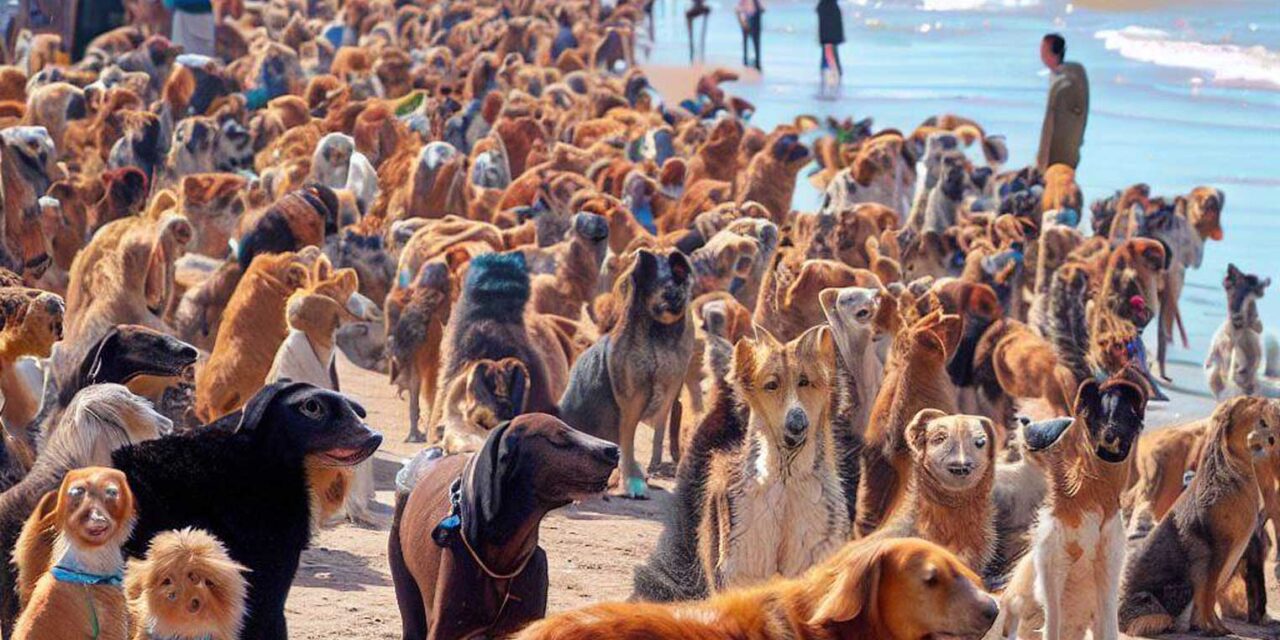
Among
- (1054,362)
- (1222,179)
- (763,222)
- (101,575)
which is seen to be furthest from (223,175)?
(1222,179)

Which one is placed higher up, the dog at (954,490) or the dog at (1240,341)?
the dog at (954,490)

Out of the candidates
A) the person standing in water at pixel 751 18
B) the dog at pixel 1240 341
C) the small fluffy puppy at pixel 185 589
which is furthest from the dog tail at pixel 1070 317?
the person standing in water at pixel 751 18

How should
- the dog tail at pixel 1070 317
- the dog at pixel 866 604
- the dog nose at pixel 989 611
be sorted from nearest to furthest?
the dog at pixel 866 604 < the dog nose at pixel 989 611 < the dog tail at pixel 1070 317

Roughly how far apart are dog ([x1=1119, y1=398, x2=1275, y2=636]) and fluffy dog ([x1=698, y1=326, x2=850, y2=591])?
219cm

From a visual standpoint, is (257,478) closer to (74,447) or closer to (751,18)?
(74,447)

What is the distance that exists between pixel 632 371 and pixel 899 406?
8.79ft

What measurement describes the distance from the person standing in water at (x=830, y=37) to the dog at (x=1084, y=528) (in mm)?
27556

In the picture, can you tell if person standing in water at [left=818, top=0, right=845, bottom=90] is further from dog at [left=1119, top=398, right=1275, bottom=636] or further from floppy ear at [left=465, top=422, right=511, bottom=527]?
floppy ear at [left=465, top=422, right=511, bottom=527]

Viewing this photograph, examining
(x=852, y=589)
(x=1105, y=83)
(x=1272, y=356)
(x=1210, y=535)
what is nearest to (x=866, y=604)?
(x=852, y=589)

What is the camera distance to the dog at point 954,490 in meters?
7.43

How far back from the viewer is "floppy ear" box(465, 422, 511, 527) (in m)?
6.33

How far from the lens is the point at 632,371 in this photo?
1092 cm

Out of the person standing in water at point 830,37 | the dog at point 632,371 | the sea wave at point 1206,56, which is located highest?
the dog at point 632,371

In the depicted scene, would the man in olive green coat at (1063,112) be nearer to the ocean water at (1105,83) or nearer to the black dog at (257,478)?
the ocean water at (1105,83)
